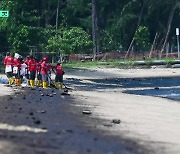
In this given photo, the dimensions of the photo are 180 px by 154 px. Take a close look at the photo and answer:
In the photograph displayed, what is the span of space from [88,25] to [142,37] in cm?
546

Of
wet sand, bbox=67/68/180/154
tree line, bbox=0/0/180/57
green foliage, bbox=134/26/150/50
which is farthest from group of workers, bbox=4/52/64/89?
green foliage, bbox=134/26/150/50

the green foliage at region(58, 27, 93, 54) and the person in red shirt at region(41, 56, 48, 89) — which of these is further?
the green foliage at region(58, 27, 93, 54)

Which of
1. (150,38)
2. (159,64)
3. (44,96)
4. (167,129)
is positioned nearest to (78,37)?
(159,64)

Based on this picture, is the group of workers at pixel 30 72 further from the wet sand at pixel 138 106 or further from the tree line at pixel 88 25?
the tree line at pixel 88 25

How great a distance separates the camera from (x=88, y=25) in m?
62.5

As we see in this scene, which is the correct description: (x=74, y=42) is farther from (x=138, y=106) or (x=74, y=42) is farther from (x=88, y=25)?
(x=138, y=106)

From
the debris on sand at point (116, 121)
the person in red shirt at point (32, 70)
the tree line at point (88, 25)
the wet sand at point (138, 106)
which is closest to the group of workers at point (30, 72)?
the person in red shirt at point (32, 70)

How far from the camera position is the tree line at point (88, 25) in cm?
4981

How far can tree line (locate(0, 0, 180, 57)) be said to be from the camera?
163 ft

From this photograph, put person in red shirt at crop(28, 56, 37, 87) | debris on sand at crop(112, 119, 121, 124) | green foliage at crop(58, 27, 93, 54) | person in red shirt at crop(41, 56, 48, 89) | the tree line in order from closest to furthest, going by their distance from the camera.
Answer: debris on sand at crop(112, 119, 121, 124) < person in red shirt at crop(41, 56, 48, 89) < person in red shirt at crop(28, 56, 37, 87) < the tree line < green foliage at crop(58, 27, 93, 54)

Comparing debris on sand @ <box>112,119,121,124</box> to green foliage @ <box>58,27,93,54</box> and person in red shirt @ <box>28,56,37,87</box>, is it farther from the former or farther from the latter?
green foliage @ <box>58,27,93,54</box>

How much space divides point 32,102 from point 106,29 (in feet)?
135

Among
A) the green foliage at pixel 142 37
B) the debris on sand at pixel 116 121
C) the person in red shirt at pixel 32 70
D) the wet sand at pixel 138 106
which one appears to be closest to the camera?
the wet sand at pixel 138 106

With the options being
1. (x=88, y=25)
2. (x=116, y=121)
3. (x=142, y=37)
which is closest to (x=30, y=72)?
(x=116, y=121)
